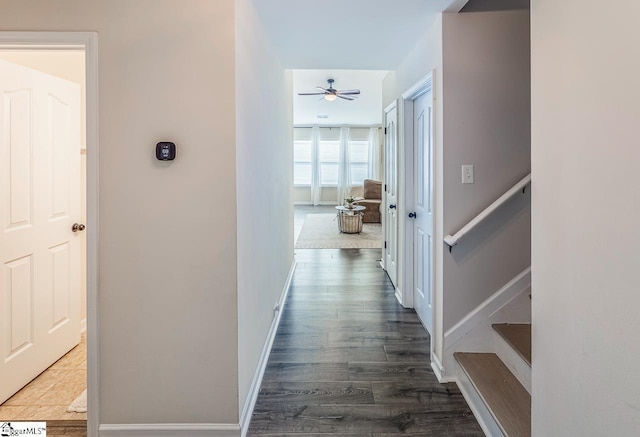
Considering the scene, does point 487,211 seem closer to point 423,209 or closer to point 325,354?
point 423,209

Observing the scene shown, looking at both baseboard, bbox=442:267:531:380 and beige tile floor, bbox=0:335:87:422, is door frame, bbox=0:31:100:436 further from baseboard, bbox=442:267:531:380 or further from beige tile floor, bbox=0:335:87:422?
baseboard, bbox=442:267:531:380

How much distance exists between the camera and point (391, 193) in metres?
4.19

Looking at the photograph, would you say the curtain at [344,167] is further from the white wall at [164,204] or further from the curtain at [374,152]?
the white wall at [164,204]

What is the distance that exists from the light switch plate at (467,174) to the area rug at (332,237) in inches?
151

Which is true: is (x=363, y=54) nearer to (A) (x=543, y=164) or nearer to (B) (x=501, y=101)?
(B) (x=501, y=101)

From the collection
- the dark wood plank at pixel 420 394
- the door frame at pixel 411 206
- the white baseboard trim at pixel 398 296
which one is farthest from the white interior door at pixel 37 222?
the white baseboard trim at pixel 398 296

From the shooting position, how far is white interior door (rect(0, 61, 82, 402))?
6.79ft

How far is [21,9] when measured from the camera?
160 cm

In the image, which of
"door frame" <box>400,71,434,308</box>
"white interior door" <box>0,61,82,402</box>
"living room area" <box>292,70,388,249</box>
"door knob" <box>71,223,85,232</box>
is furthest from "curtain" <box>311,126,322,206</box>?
"door knob" <box>71,223,85,232</box>

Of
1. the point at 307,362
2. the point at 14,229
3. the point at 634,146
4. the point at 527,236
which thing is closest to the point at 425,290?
the point at 527,236

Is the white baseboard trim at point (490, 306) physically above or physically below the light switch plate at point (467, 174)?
below

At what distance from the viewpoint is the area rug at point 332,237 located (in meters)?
6.15

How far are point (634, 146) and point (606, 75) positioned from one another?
0.22 meters

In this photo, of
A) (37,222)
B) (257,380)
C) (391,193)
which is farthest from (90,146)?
(391,193)
